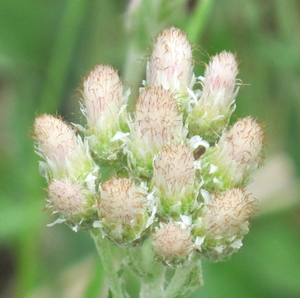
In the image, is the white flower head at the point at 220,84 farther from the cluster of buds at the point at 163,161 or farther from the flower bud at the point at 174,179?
the flower bud at the point at 174,179

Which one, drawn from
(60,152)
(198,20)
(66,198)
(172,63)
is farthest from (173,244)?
(198,20)

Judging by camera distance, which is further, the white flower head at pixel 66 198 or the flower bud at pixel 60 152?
the flower bud at pixel 60 152

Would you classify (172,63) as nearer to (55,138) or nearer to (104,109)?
(104,109)

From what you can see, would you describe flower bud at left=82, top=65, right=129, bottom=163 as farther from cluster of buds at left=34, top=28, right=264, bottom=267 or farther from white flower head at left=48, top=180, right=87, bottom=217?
white flower head at left=48, top=180, right=87, bottom=217

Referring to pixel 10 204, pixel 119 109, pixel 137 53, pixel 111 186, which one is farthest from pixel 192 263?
pixel 10 204

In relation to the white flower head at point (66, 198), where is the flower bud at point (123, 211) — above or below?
below

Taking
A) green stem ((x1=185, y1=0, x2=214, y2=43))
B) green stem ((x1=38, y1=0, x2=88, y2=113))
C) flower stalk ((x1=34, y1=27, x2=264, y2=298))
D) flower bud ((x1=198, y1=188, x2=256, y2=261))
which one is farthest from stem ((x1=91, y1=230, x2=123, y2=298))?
green stem ((x1=38, y1=0, x2=88, y2=113))

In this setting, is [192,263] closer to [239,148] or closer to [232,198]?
[232,198]

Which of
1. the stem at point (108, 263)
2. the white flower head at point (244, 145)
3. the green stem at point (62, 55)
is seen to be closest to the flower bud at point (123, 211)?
the stem at point (108, 263)
